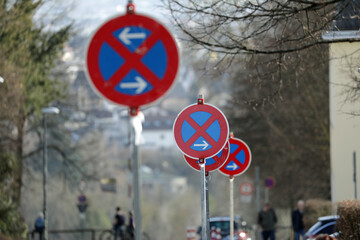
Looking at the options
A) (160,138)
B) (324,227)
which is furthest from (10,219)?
(160,138)

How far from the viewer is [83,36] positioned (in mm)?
39281

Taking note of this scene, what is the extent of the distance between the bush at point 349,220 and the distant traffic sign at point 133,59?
32.1ft

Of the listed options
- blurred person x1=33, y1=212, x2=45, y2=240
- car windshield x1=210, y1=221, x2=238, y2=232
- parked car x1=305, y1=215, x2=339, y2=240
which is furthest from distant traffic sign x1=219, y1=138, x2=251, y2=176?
blurred person x1=33, y1=212, x2=45, y2=240

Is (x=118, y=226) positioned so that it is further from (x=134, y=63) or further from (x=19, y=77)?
(x=134, y=63)

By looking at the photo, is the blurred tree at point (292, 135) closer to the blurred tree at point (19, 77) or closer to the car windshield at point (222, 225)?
the car windshield at point (222, 225)

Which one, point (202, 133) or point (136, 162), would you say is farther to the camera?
point (202, 133)

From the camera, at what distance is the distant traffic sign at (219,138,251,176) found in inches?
570

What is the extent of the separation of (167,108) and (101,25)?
7134 inches

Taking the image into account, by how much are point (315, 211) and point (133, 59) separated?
72.6 ft

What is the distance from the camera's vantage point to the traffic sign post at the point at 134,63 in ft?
19.7

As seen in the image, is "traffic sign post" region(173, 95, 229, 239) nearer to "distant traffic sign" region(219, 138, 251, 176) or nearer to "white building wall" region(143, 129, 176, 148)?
"distant traffic sign" region(219, 138, 251, 176)

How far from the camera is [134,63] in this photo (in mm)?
6023

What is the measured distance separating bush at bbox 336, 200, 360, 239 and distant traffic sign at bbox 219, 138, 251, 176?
2168mm

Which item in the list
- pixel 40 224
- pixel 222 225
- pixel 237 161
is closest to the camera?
pixel 237 161
